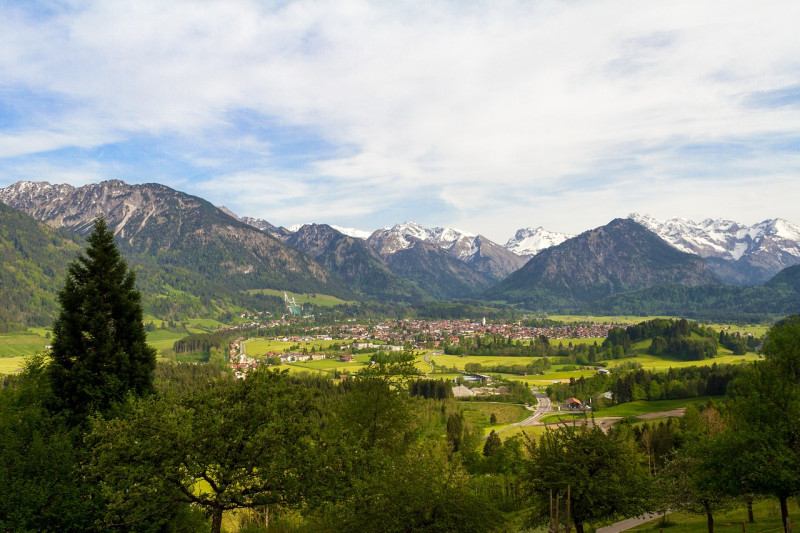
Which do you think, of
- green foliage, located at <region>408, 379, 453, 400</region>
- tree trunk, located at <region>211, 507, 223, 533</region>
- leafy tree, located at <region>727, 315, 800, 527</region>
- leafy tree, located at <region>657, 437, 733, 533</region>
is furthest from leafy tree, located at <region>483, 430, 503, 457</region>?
tree trunk, located at <region>211, 507, 223, 533</region>

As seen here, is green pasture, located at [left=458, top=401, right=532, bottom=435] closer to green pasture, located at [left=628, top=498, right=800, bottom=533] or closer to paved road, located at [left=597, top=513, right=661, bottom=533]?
paved road, located at [left=597, top=513, right=661, bottom=533]

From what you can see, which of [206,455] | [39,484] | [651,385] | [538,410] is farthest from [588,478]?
[651,385]

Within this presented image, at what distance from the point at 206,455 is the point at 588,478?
69.6ft

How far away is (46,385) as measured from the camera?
35.6 meters

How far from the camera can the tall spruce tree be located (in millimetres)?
32500

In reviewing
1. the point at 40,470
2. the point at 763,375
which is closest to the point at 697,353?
the point at 763,375

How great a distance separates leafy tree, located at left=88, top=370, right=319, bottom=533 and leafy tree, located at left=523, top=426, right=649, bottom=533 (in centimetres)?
1622

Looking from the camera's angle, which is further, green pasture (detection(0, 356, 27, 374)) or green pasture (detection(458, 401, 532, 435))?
green pasture (detection(0, 356, 27, 374))

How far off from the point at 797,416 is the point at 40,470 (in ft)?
133

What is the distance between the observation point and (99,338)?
33.6 metres

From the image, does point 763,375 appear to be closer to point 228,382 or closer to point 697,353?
point 228,382

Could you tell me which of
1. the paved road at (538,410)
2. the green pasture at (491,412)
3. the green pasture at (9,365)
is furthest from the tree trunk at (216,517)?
the green pasture at (9,365)

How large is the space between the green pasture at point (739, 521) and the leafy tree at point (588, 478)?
9545 millimetres

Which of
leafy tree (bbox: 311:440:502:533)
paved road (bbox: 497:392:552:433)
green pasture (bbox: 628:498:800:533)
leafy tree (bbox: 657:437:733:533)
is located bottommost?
paved road (bbox: 497:392:552:433)
